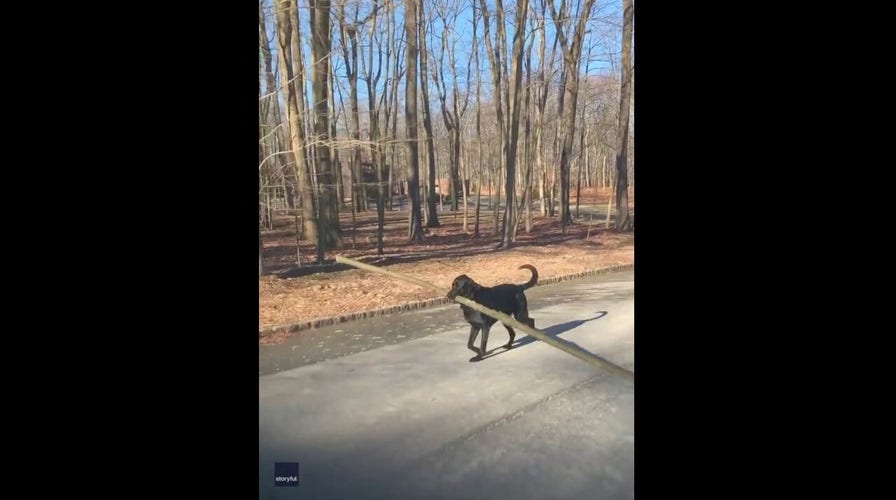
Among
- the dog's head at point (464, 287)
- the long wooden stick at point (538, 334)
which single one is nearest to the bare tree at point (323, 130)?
the long wooden stick at point (538, 334)

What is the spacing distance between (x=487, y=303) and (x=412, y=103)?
2.80 ft

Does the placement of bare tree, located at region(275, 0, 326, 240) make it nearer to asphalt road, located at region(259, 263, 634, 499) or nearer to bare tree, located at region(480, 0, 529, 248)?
asphalt road, located at region(259, 263, 634, 499)

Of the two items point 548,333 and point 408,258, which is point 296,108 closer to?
point 408,258

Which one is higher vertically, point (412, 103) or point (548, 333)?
point (412, 103)

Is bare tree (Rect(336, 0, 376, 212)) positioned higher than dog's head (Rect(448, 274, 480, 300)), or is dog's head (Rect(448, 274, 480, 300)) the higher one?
bare tree (Rect(336, 0, 376, 212))

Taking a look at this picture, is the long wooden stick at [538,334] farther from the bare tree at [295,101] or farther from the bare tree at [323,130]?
the bare tree at [295,101]

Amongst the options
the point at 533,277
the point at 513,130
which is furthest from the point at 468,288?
the point at 513,130

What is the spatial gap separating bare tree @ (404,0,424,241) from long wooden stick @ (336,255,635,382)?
22 cm

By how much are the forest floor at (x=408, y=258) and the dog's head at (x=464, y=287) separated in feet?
0.14

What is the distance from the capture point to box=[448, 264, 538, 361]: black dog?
1.73 metres

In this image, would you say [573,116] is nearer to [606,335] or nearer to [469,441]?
[606,335]

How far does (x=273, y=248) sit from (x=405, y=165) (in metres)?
0.62

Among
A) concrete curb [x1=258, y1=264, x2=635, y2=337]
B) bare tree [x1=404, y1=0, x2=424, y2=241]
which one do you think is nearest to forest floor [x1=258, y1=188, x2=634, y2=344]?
concrete curb [x1=258, y1=264, x2=635, y2=337]

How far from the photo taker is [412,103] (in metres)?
1.82
